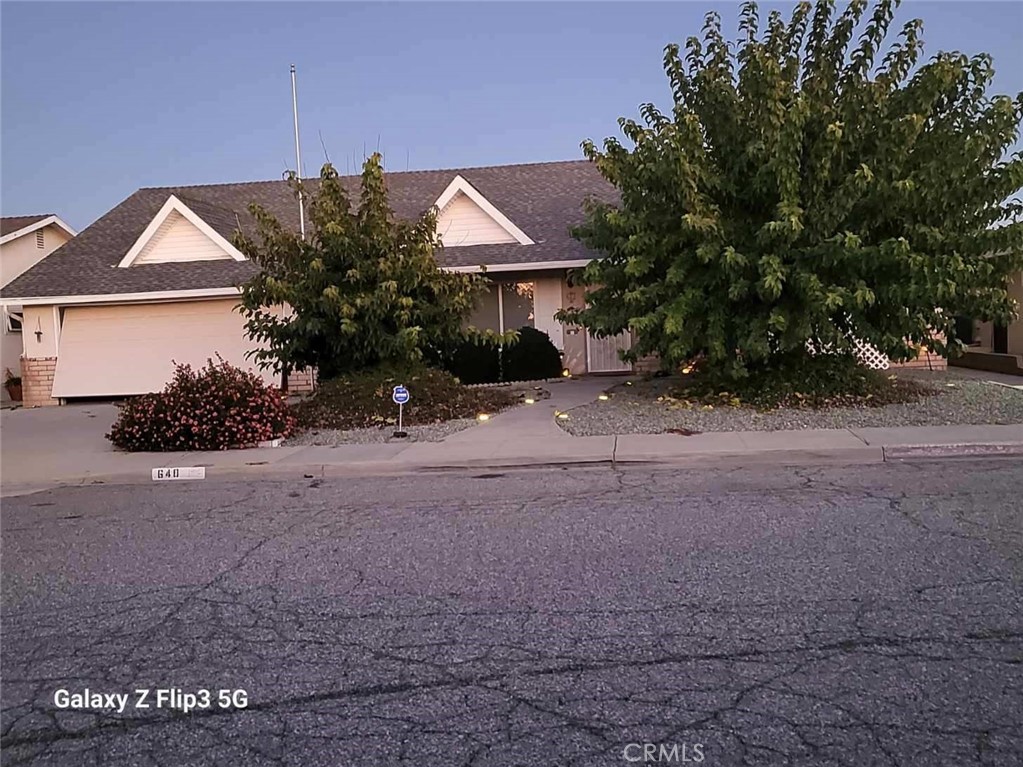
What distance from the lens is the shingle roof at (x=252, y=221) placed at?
65.1ft

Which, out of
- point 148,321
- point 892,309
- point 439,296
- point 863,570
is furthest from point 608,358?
point 863,570

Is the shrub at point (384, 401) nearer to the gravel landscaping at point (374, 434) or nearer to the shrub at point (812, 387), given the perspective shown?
the gravel landscaping at point (374, 434)

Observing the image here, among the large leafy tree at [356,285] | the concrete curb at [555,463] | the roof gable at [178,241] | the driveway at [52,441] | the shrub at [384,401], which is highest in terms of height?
the roof gable at [178,241]

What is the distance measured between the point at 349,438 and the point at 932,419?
313 inches

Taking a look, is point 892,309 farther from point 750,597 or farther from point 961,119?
point 750,597

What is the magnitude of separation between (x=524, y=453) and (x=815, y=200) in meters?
5.42

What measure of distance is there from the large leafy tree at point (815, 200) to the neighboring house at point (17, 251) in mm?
17540

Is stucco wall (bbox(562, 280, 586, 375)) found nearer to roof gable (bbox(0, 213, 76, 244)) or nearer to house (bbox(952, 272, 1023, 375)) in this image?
house (bbox(952, 272, 1023, 375))

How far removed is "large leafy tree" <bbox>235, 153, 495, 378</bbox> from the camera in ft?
44.4

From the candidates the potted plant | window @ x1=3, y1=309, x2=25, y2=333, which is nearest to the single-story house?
the potted plant

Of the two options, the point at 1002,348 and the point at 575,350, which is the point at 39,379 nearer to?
the point at 575,350

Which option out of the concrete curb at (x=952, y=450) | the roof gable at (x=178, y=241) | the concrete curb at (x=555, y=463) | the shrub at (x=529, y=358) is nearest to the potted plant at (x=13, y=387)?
the roof gable at (x=178, y=241)

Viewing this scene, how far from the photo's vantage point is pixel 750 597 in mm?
5152

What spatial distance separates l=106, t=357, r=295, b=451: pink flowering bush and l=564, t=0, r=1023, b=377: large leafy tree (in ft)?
17.3
